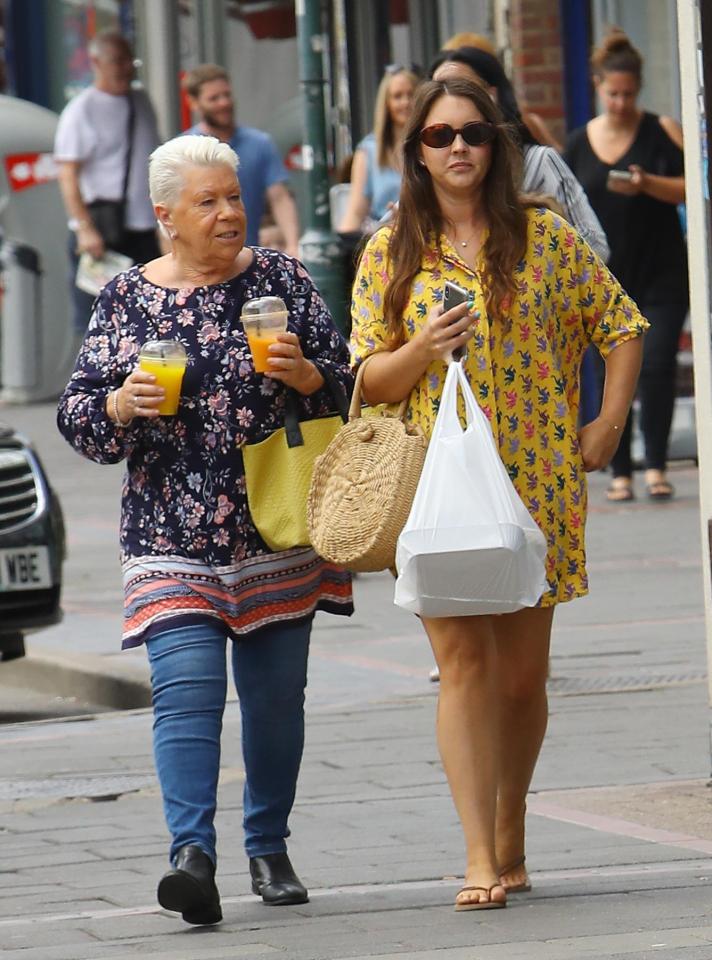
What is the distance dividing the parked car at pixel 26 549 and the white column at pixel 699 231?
3.45m

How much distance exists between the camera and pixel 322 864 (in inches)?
239

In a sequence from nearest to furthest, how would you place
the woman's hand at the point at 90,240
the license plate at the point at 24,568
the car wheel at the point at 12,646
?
the license plate at the point at 24,568
the car wheel at the point at 12,646
the woman's hand at the point at 90,240

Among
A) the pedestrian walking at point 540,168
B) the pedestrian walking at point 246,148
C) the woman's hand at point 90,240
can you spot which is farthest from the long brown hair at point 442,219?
the woman's hand at point 90,240

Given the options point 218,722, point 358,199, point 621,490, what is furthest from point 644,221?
point 218,722

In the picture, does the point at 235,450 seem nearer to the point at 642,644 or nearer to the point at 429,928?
the point at 429,928

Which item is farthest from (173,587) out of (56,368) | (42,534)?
(56,368)

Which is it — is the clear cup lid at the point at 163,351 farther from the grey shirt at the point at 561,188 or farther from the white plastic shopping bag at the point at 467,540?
the grey shirt at the point at 561,188

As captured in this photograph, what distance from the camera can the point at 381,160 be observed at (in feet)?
35.6

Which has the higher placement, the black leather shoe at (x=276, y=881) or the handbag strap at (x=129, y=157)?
the handbag strap at (x=129, y=157)

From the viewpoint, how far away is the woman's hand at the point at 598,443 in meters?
5.55

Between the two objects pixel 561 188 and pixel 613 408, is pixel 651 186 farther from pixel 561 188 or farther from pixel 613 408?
pixel 613 408

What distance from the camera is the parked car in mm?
9039

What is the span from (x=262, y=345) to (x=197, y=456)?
326mm

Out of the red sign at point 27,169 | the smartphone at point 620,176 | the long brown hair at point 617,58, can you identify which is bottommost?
the red sign at point 27,169
